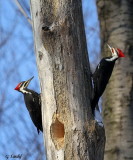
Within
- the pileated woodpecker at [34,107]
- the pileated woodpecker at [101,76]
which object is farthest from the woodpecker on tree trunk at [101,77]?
the pileated woodpecker at [34,107]

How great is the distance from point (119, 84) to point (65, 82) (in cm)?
116

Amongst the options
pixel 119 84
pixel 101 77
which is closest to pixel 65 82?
pixel 101 77

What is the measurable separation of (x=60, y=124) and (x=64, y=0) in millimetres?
793

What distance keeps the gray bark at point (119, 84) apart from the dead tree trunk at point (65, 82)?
38.6 inches

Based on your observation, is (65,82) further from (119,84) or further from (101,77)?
(119,84)

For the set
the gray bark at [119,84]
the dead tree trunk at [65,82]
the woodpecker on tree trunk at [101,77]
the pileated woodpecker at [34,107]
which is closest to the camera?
the dead tree trunk at [65,82]

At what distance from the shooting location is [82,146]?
2.58 metres

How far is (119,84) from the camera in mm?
3746

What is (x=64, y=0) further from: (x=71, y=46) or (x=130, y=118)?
(x=130, y=118)

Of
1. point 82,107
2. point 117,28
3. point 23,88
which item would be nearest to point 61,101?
point 82,107

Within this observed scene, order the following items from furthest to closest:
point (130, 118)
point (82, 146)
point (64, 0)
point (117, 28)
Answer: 1. point (117, 28)
2. point (130, 118)
3. point (64, 0)
4. point (82, 146)

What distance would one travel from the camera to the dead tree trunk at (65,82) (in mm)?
2604

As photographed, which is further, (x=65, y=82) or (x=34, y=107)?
(x=34, y=107)

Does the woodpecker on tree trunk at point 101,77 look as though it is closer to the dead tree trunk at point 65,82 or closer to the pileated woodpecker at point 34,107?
the dead tree trunk at point 65,82
